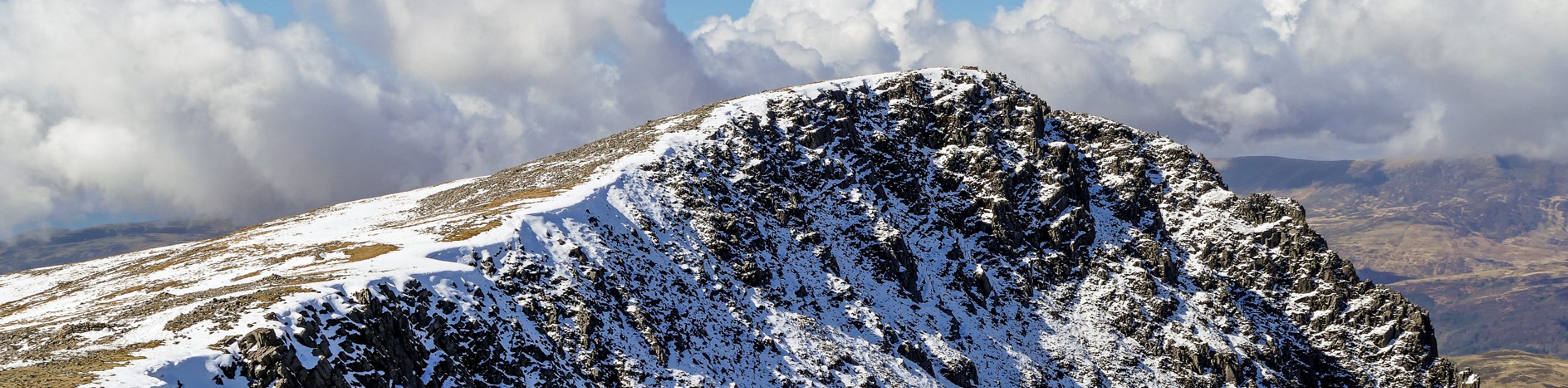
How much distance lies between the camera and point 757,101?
13925 cm

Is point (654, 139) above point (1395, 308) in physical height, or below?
above

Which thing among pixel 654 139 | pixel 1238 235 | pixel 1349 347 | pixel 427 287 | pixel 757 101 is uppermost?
pixel 757 101

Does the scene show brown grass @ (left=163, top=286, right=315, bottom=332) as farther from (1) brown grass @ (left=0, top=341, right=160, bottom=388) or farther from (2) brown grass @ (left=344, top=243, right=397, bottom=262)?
(2) brown grass @ (left=344, top=243, right=397, bottom=262)

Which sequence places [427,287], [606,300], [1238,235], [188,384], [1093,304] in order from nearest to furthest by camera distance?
1. [188,384]
2. [427,287]
3. [606,300]
4. [1093,304]
5. [1238,235]

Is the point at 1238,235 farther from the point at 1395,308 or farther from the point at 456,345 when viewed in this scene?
the point at 456,345

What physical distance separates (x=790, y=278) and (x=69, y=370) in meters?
68.5

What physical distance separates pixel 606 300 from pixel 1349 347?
10391cm

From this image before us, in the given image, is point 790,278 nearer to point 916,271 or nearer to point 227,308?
point 916,271

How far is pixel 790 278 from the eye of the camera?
104188 mm

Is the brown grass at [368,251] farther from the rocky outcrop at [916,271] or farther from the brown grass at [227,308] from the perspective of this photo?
the brown grass at [227,308]

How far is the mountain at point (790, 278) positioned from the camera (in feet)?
198

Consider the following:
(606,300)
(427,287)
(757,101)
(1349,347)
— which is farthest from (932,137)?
(427,287)

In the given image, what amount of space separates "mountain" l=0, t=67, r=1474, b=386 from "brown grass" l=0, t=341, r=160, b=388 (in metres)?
0.25

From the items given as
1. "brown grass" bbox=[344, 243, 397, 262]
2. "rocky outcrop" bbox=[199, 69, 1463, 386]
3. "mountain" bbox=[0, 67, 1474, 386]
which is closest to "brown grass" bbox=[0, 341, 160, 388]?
"mountain" bbox=[0, 67, 1474, 386]
